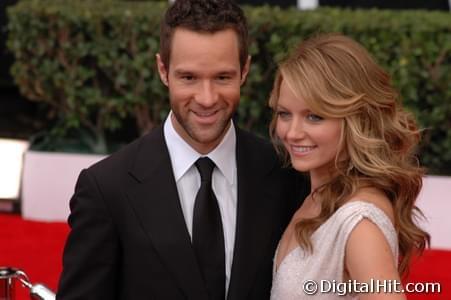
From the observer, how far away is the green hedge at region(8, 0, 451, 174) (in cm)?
640

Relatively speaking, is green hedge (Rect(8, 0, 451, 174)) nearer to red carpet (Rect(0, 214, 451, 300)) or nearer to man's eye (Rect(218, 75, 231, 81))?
red carpet (Rect(0, 214, 451, 300))

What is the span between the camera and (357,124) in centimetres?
286

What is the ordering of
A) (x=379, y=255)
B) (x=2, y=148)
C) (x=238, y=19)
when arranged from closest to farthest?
(x=379, y=255) → (x=238, y=19) → (x=2, y=148)

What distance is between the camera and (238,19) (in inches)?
113

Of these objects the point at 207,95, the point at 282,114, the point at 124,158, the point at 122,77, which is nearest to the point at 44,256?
the point at 122,77

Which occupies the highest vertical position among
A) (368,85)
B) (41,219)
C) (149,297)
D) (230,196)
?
(368,85)

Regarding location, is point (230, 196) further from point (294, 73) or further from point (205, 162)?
point (294, 73)

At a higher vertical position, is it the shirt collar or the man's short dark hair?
the man's short dark hair

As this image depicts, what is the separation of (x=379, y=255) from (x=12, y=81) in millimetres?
5804

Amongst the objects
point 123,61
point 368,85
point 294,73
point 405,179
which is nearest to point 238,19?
point 294,73

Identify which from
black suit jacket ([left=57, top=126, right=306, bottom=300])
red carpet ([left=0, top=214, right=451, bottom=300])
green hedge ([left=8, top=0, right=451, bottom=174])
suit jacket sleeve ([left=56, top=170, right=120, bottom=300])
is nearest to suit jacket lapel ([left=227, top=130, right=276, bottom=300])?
black suit jacket ([left=57, top=126, right=306, bottom=300])

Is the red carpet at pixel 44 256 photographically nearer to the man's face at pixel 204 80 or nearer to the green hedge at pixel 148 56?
the green hedge at pixel 148 56

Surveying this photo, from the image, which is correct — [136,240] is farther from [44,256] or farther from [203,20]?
[44,256]

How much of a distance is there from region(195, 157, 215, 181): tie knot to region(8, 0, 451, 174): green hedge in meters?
3.56
